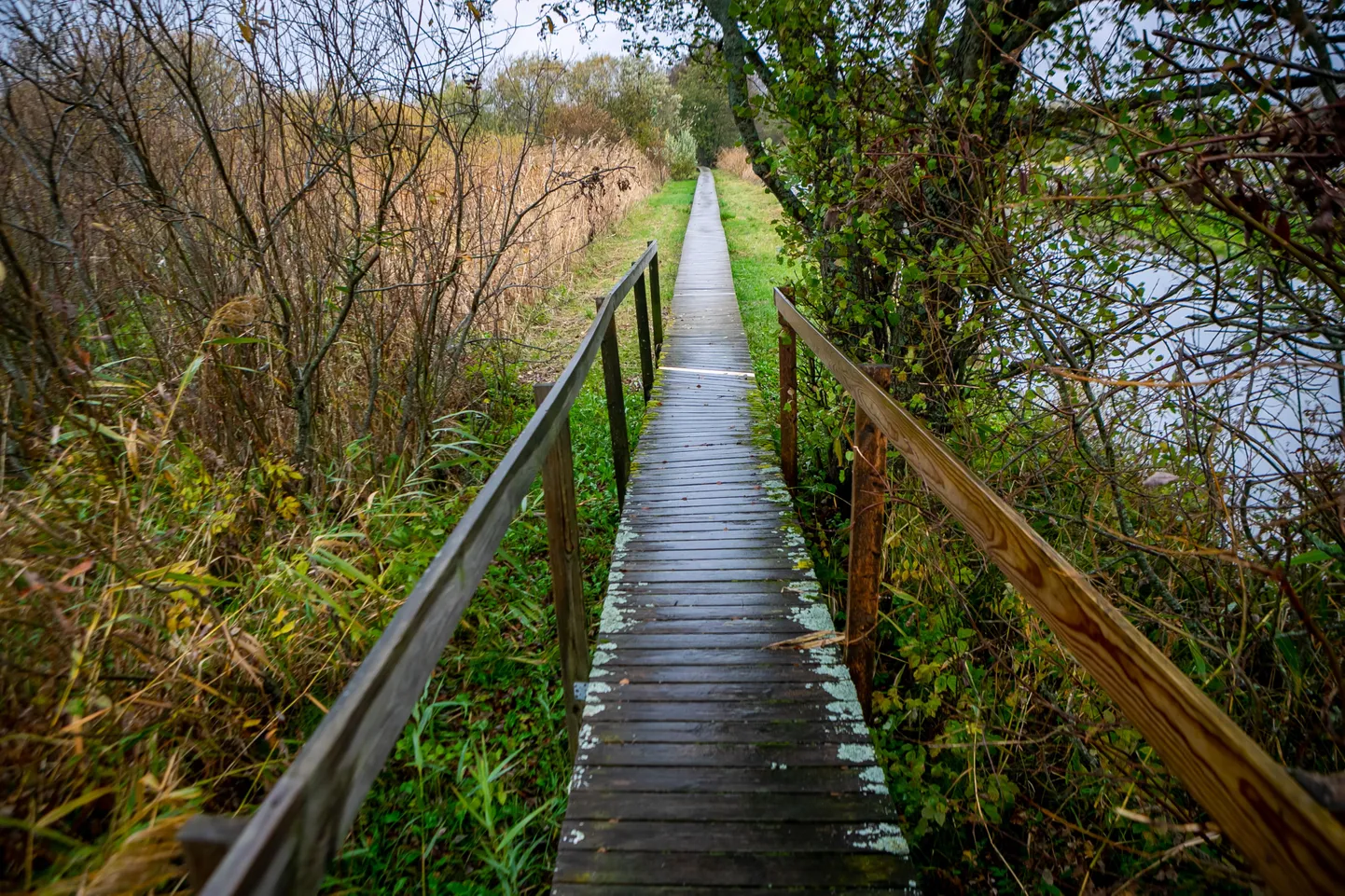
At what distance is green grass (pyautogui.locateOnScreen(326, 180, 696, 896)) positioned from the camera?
240 centimetres

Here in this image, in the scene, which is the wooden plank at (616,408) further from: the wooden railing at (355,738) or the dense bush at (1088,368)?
the wooden railing at (355,738)

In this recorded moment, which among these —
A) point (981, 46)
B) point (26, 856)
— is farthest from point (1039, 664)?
point (26, 856)

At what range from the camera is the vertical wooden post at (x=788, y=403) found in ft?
14.8

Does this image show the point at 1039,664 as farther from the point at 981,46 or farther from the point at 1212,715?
the point at 981,46

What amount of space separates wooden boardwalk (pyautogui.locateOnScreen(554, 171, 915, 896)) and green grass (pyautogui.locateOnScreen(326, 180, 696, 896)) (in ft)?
1.48

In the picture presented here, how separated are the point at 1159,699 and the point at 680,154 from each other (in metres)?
34.2

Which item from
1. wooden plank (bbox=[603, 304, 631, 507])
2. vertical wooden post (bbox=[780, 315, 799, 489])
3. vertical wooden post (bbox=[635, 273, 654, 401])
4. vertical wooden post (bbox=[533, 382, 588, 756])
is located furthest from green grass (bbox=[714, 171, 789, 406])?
vertical wooden post (bbox=[533, 382, 588, 756])

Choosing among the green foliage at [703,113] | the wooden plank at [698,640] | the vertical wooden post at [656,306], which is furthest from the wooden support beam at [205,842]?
the green foliage at [703,113]

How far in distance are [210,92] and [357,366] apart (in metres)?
1.82

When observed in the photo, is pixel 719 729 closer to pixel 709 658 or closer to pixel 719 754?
pixel 719 754

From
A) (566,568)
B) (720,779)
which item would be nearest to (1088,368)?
(720,779)

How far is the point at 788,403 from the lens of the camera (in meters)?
4.54

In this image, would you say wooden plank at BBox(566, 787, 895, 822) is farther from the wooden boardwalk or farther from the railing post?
the railing post

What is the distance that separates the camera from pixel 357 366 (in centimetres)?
468
